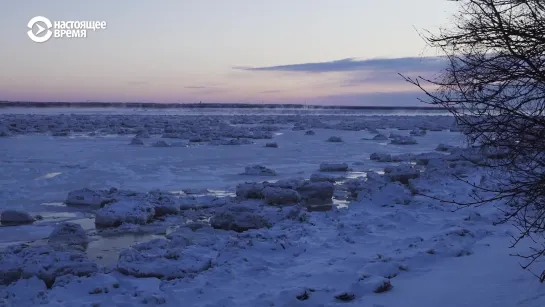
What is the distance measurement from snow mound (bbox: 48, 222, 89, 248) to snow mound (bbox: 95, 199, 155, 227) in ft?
2.75

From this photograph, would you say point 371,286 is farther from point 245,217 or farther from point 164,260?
point 245,217

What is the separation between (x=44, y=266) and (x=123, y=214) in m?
2.58

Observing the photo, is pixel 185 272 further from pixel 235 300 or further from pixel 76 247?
pixel 76 247

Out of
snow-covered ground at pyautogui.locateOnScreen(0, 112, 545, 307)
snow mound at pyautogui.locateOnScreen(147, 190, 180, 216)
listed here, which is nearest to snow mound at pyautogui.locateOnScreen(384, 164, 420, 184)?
snow-covered ground at pyautogui.locateOnScreen(0, 112, 545, 307)

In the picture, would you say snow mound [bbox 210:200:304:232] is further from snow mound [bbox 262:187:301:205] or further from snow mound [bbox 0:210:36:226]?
snow mound [bbox 0:210:36:226]

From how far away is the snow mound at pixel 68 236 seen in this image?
6.95 m

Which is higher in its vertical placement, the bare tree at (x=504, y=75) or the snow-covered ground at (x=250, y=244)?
the bare tree at (x=504, y=75)

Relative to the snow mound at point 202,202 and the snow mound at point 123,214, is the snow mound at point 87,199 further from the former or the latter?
the snow mound at point 202,202

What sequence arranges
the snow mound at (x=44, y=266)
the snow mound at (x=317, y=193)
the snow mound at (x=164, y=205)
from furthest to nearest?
the snow mound at (x=317, y=193)
the snow mound at (x=164, y=205)
the snow mound at (x=44, y=266)

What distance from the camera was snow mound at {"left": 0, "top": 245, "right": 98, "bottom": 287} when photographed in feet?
18.3

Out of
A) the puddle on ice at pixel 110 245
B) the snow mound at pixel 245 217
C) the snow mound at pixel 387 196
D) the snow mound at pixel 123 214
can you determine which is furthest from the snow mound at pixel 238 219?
the snow mound at pixel 387 196

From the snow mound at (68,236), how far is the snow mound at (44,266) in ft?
3.13

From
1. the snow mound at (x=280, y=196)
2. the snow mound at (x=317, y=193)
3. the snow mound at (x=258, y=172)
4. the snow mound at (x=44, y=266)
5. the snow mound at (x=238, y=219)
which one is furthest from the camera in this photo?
the snow mound at (x=258, y=172)

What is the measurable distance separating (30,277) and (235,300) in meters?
2.20
